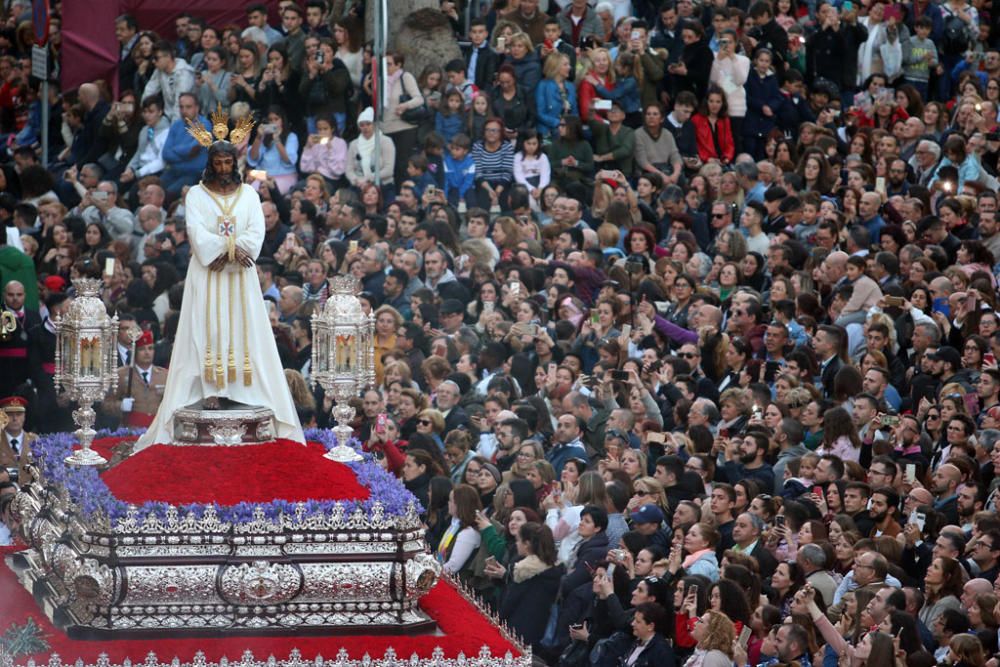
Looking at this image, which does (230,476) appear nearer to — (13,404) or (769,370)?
(13,404)

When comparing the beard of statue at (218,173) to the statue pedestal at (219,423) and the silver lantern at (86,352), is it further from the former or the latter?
the statue pedestal at (219,423)

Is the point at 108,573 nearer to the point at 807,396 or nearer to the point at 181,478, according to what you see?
the point at 181,478

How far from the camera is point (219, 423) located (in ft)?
61.7

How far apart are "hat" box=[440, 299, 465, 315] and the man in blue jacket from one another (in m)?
6.49

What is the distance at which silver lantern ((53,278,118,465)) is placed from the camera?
63.5ft

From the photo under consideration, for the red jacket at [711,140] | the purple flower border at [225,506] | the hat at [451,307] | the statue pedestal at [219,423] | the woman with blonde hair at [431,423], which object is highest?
the red jacket at [711,140]

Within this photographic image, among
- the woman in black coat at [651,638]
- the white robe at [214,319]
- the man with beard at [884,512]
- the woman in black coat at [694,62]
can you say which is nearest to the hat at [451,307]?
the white robe at [214,319]

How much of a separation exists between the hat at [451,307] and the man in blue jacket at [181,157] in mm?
6489

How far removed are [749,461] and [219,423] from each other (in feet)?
15.3

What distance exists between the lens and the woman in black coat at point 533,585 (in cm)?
1889

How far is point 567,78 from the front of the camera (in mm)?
30281

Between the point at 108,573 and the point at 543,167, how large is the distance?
12852 millimetres

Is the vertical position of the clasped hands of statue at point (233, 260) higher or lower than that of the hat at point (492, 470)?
higher

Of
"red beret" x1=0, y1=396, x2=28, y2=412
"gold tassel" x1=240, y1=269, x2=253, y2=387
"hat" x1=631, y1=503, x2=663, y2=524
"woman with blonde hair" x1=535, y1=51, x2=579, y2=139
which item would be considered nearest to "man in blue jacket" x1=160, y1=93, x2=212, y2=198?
"woman with blonde hair" x1=535, y1=51, x2=579, y2=139
